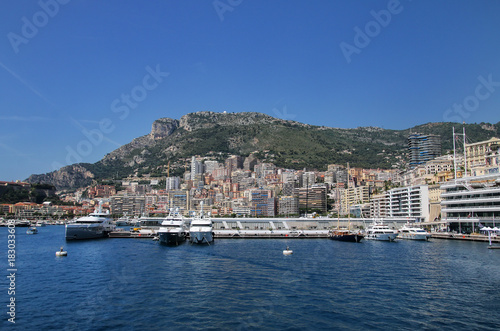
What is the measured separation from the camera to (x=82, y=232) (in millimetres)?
66562

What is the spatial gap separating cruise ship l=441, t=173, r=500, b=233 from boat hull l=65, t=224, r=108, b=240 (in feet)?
221

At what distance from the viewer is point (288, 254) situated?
43.0 meters

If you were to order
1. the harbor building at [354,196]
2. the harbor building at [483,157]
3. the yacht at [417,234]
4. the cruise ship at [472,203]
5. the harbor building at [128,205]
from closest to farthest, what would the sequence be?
1. the cruise ship at [472,203]
2. the yacht at [417,234]
3. the harbor building at [483,157]
4. the harbor building at [354,196]
5. the harbor building at [128,205]

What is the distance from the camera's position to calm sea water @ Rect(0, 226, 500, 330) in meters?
18.2

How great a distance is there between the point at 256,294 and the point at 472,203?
58.6 m

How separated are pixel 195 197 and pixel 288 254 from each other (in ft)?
490

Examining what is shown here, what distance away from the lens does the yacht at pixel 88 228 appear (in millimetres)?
65500

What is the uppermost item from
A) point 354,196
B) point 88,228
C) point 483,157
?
point 483,157

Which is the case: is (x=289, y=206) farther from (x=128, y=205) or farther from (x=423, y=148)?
(x=128, y=205)

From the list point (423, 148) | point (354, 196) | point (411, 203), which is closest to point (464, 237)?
point (411, 203)

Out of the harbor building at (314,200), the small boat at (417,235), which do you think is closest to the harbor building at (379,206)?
the harbor building at (314,200)

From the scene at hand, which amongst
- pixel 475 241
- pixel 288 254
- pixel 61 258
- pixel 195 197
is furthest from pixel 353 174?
pixel 61 258

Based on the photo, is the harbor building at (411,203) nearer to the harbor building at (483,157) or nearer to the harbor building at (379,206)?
the harbor building at (379,206)

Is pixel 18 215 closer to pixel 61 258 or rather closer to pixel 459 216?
pixel 61 258
